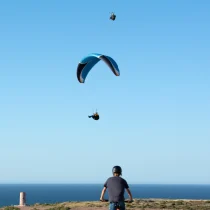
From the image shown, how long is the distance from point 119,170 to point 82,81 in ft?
68.8

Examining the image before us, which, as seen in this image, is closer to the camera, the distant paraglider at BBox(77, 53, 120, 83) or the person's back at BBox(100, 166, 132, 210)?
the person's back at BBox(100, 166, 132, 210)

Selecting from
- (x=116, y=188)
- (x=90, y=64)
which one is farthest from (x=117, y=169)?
(x=90, y=64)

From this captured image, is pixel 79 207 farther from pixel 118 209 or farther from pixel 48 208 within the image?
pixel 118 209

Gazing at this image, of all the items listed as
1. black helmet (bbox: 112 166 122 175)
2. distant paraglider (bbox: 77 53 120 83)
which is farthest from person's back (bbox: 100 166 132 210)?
distant paraglider (bbox: 77 53 120 83)

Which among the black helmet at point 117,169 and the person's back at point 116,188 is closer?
the person's back at point 116,188

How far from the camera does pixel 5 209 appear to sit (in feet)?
124

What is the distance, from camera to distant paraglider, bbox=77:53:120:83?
Answer: 29.3 m

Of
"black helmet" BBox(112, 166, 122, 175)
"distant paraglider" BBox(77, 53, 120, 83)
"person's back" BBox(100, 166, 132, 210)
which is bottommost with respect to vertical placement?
"person's back" BBox(100, 166, 132, 210)

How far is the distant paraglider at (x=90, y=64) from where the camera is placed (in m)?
29.3

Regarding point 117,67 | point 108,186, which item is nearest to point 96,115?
point 117,67

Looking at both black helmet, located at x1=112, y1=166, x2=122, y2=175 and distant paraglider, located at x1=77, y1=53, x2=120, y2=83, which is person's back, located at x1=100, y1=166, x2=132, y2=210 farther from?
distant paraglider, located at x1=77, y1=53, x2=120, y2=83

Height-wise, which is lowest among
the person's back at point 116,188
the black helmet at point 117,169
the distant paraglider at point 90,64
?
the person's back at point 116,188

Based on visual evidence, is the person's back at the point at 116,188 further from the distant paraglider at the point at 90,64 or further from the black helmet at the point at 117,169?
the distant paraglider at the point at 90,64

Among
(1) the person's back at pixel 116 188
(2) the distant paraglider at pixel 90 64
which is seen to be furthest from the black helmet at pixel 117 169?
(2) the distant paraglider at pixel 90 64
